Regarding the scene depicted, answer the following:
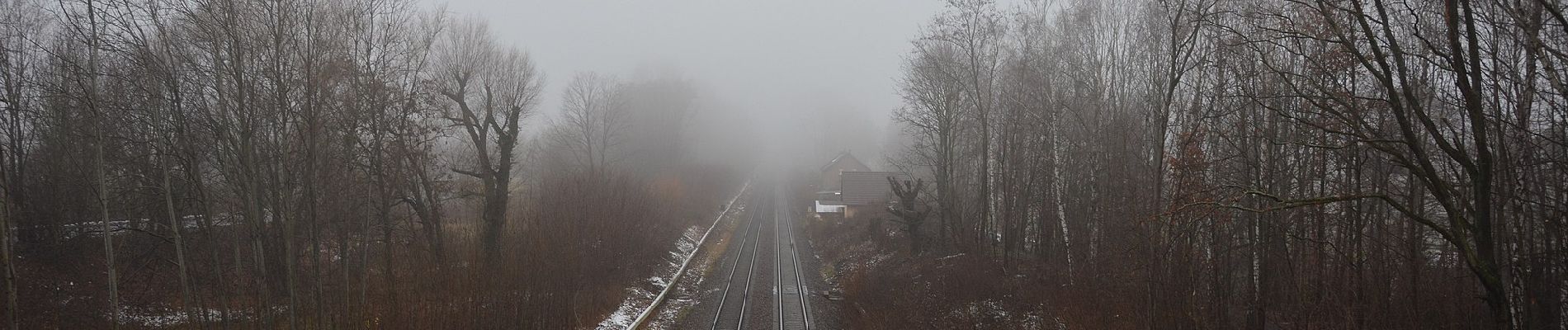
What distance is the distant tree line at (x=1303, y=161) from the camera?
5.71m

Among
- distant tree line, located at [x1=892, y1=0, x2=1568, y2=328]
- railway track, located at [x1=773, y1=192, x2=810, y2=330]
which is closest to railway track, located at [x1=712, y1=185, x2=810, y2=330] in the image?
railway track, located at [x1=773, y1=192, x2=810, y2=330]

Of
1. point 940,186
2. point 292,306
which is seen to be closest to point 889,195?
point 940,186

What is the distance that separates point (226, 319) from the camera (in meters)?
7.10

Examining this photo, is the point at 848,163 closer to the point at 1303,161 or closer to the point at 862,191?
the point at 862,191

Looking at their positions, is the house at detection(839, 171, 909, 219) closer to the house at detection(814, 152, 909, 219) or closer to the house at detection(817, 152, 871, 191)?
the house at detection(814, 152, 909, 219)

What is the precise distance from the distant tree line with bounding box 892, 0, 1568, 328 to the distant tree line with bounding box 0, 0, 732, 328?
8968 millimetres

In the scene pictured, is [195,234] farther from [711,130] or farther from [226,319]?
[711,130]

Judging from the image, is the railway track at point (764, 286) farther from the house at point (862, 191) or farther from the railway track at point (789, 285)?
the house at point (862, 191)

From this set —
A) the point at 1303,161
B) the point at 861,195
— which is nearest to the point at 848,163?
the point at 861,195

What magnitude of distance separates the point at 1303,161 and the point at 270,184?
1386 cm

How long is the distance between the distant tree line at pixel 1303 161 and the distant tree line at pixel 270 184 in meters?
8.97

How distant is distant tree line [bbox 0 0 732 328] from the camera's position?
762 centimetres

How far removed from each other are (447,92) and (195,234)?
20.2ft

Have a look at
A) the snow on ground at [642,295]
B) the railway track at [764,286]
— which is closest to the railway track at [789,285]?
the railway track at [764,286]
